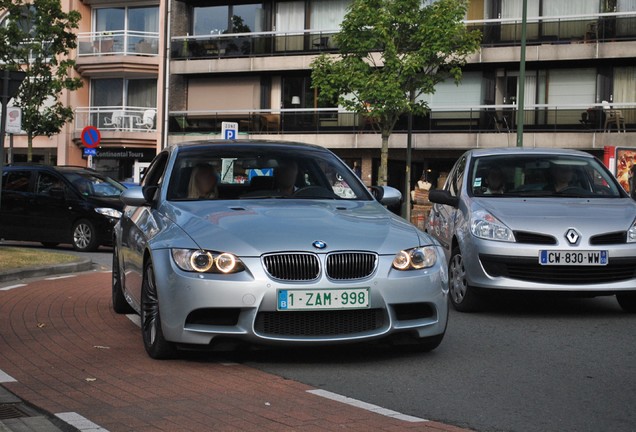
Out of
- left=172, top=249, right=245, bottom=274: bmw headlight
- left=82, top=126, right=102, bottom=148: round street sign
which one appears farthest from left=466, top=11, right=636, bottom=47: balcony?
left=172, top=249, right=245, bottom=274: bmw headlight

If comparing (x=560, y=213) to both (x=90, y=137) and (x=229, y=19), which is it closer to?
(x=90, y=137)

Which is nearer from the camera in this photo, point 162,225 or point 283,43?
point 162,225

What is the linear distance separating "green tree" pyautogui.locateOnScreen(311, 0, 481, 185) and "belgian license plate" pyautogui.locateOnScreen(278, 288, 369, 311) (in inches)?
1171

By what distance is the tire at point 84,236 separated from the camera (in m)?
21.0

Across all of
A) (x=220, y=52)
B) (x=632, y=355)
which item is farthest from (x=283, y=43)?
(x=632, y=355)

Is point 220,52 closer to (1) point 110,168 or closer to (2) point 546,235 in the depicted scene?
(1) point 110,168

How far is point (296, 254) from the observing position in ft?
22.2

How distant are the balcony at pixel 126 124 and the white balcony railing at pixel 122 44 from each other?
251 centimetres

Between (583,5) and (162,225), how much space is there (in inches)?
1408

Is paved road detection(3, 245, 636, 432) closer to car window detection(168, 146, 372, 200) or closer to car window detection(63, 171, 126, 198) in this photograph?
car window detection(168, 146, 372, 200)

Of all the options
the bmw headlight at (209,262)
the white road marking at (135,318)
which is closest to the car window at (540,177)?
the white road marking at (135,318)

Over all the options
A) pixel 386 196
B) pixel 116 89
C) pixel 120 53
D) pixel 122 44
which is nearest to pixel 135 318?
pixel 386 196

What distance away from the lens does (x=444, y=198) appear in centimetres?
1084

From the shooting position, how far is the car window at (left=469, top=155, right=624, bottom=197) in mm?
10719
